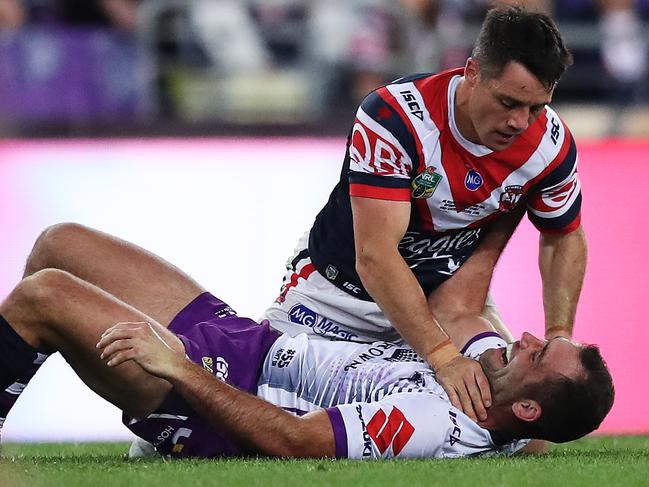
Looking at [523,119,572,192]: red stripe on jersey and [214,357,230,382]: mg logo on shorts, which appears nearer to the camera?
[214,357,230,382]: mg logo on shorts

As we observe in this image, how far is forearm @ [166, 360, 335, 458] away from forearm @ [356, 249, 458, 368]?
64 centimetres

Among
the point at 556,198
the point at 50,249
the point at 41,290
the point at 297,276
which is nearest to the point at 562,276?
the point at 556,198

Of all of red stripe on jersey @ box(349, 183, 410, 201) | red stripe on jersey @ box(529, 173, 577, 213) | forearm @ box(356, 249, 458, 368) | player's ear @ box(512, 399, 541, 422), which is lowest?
player's ear @ box(512, 399, 541, 422)

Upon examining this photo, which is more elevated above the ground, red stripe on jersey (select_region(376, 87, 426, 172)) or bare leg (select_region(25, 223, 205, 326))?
red stripe on jersey (select_region(376, 87, 426, 172))

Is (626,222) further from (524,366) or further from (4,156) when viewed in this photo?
(4,156)

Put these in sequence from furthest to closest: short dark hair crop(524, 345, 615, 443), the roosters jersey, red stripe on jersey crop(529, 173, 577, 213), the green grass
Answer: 1. red stripe on jersey crop(529, 173, 577, 213)
2. the roosters jersey
3. short dark hair crop(524, 345, 615, 443)
4. the green grass

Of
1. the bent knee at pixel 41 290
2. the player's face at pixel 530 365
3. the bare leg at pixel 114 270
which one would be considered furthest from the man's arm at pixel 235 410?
the bare leg at pixel 114 270

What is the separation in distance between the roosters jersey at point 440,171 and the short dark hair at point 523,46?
12.0 inches

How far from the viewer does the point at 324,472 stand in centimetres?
425

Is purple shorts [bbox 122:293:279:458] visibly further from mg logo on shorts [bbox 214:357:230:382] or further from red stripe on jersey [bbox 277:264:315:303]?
red stripe on jersey [bbox 277:264:315:303]

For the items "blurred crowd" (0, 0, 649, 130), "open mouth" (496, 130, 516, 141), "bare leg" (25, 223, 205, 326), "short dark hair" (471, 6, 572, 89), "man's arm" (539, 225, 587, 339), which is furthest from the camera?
"blurred crowd" (0, 0, 649, 130)

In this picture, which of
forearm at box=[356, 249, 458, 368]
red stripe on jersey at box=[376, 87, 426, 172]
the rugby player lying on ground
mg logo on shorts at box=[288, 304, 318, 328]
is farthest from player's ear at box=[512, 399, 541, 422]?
mg logo on shorts at box=[288, 304, 318, 328]

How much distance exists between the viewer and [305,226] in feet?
23.5

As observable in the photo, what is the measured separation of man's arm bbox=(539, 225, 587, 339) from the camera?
5.60m
